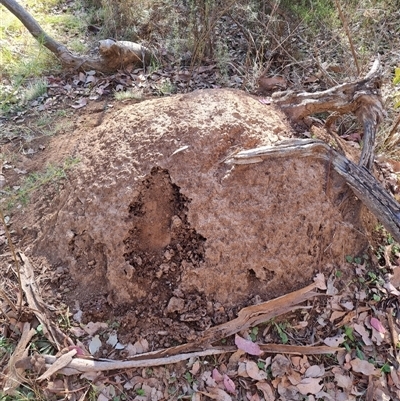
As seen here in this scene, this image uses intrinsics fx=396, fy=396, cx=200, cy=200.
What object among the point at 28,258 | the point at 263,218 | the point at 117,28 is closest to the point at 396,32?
the point at 117,28

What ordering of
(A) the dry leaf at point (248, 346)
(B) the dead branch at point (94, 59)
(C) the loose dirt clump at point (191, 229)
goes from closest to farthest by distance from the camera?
(A) the dry leaf at point (248, 346), (C) the loose dirt clump at point (191, 229), (B) the dead branch at point (94, 59)

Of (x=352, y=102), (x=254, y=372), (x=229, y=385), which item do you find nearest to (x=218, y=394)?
(x=229, y=385)

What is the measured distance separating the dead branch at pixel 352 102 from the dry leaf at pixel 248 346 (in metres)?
1.37

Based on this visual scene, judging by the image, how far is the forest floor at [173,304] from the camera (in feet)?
6.48

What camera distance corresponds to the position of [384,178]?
2844 mm

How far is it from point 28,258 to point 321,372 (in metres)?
1.76

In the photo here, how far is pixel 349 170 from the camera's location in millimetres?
2281

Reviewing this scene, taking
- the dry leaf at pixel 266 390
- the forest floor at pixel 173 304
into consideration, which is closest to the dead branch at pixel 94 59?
the forest floor at pixel 173 304

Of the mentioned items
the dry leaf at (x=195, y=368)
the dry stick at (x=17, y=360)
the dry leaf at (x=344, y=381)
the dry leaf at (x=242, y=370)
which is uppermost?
the dry stick at (x=17, y=360)

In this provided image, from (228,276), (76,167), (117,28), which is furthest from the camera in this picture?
(117,28)

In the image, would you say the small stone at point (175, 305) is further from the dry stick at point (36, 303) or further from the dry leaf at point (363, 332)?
the dry leaf at point (363, 332)

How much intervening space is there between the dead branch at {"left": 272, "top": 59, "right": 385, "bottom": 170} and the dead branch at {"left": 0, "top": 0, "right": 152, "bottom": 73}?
1.92 metres

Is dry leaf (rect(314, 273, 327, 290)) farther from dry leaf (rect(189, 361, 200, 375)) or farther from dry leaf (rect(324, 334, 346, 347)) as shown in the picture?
dry leaf (rect(189, 361, 200, 375))

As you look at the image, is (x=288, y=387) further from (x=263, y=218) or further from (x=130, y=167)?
(x=130, y=167)
